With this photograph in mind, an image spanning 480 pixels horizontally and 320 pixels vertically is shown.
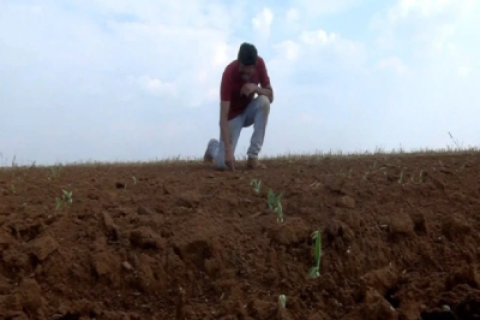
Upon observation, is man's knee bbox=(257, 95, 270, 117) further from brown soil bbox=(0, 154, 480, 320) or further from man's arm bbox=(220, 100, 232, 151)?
brown soil bbox=(0, 154, 480, 320)

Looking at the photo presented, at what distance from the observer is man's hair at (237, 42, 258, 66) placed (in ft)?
16.7

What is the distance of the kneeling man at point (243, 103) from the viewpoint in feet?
17.1

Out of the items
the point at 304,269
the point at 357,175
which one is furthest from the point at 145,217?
the point at 357,175

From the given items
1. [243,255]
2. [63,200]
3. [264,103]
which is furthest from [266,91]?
[243,255]

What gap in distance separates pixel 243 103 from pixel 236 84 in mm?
301

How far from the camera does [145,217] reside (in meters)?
3.15

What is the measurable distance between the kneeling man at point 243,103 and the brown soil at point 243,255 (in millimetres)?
1678

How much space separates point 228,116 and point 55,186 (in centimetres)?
205

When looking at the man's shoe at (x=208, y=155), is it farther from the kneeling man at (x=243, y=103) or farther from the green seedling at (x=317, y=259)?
the green seedling at (x=317, y=259)

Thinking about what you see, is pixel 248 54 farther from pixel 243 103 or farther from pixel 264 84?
pixel 243 103

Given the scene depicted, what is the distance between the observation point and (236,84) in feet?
18.0

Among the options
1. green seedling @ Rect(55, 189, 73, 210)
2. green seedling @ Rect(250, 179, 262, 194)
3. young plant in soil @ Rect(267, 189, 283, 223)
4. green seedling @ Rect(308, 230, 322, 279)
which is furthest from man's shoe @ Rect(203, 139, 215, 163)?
green seedling @ Rect(308, 230, 322, 279)

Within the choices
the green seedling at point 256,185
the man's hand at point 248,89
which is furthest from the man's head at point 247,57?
the green seedling at point 256,185

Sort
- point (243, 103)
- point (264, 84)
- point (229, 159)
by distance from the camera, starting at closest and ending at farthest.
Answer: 1. point (229, 159)
2. point (264, 84)
3. point (243, 103)
